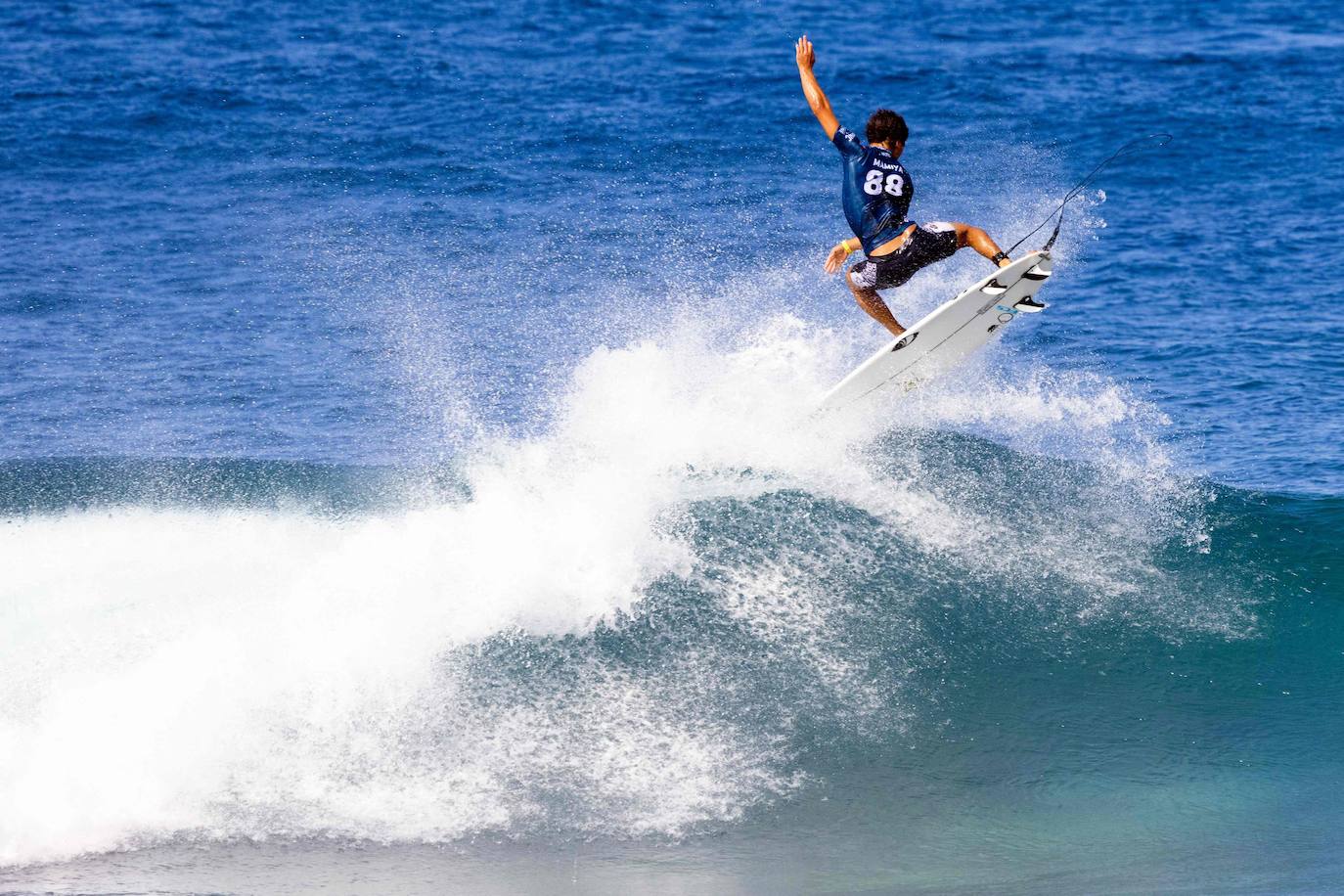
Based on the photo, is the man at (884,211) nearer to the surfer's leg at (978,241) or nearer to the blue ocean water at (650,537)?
the surfer's leg at (978,241)

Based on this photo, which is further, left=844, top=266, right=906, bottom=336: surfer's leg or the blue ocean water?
left=844, top=266, right=906, bottom=336: surfer's leg

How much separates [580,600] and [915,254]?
3.13 m

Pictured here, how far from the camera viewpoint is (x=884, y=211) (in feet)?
33.0

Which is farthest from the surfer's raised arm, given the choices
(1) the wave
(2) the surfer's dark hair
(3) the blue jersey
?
(1) the wave

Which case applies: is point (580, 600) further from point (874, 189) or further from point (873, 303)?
point (874, 189)

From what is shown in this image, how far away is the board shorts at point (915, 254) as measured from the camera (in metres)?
10.1

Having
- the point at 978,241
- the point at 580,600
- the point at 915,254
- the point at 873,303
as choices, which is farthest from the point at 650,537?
the point at 978,241

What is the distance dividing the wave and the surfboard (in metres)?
0.40

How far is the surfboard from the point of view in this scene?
10.4 m

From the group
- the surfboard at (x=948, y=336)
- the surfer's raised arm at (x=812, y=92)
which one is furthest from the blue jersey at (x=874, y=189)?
the surfboard at (x=948, y=336)

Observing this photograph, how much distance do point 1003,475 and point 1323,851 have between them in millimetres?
3943

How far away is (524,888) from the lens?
→ 7.84 m

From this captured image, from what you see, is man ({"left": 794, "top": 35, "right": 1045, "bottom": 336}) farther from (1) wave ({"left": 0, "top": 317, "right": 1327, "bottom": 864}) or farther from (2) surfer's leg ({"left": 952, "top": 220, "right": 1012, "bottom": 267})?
(1) wave ({"left": 0, "top": 317, "right": 1327, "bottom": 864})

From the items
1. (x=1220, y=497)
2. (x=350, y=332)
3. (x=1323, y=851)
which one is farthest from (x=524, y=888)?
(x=350, y=332)
